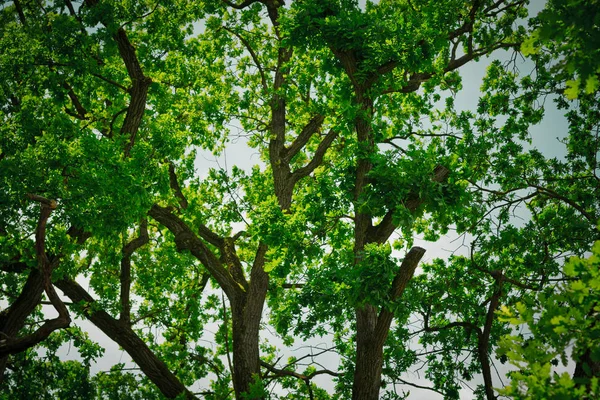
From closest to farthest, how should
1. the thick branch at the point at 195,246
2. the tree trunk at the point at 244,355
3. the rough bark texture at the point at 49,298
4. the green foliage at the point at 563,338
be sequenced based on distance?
the green foliage at the point at 563,338 → the rough bark texture at the point at 49,298 → the tree trunk at the point at 244,355 → the thick branch at the point at 195,246

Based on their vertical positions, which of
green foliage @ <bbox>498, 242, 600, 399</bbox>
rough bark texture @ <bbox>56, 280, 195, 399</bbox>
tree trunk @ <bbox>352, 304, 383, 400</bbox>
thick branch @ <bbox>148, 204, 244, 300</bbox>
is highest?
thick branch @ <bbox>148, 204, 244, 300</bbox>

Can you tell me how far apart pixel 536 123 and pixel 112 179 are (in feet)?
29.4

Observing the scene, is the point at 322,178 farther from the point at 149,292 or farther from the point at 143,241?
the point at 149,292

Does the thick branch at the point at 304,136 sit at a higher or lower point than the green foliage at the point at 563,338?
higher

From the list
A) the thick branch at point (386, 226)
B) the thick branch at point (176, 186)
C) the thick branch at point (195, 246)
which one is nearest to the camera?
the thick branch at point (386, 226)

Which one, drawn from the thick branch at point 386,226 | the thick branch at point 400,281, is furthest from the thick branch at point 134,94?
the thick branch at point 400,281

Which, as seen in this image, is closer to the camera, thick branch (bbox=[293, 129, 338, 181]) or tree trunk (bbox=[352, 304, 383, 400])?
tree trunk (bbox=[352, 304, 383, 400])

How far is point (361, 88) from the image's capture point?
9.92m

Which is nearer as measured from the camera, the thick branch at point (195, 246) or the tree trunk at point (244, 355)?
the tree trunk at point (244, 355)

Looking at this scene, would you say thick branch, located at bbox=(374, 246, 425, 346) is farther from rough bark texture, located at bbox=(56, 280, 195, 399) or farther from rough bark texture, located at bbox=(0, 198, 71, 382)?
rough bark texture, located at bbox=(0, 198, 71, 382)

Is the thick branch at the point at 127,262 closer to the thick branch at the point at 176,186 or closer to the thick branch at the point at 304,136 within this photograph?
the thick branch at the point at 176,186

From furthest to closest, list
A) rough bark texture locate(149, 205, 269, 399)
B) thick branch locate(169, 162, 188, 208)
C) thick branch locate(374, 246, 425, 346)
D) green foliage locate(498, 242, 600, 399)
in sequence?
thick branch locate(169, 162, 188, 208), rough bark texture locate(149, 205, 269, 399), thick branch locate(374, 246, 425, 346), green foliage locate(498, 242, 600, 399)

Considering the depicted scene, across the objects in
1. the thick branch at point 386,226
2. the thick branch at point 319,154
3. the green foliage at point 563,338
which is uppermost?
the thick branch at point 319,154

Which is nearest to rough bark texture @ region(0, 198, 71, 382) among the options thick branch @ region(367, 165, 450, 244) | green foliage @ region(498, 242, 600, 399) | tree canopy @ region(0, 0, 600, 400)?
tree canopy @ region(0, 0, 600, 400)
